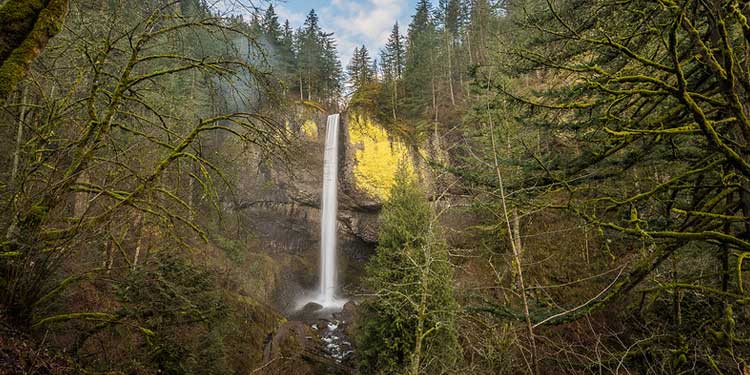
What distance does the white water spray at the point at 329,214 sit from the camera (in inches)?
928

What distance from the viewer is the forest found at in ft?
8.87

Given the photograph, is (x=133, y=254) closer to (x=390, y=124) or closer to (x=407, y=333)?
(x=407, y=333)

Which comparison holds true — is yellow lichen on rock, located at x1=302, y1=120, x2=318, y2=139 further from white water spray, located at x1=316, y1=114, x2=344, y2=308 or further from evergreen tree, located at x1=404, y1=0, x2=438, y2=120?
evergreen tree, located at x1=404, y1=0, x2=438, y2=120

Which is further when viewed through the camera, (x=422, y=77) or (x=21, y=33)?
(x=422, y=77)

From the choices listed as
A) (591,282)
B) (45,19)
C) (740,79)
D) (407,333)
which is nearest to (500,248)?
(591,282)

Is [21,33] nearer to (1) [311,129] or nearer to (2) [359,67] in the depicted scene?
(1) [311,129]

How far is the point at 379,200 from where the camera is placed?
22172 millimetres

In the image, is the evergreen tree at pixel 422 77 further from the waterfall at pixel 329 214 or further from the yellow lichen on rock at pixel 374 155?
the waterfall at pixel 329 214

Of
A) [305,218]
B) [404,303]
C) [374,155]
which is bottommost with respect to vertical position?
[404,303]

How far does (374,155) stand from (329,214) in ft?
17.5

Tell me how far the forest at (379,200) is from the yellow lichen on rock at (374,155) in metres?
0.15

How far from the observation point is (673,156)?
3.20 m

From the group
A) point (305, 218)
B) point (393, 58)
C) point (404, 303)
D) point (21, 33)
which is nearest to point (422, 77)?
point (393, 58)

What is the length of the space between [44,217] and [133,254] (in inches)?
313
